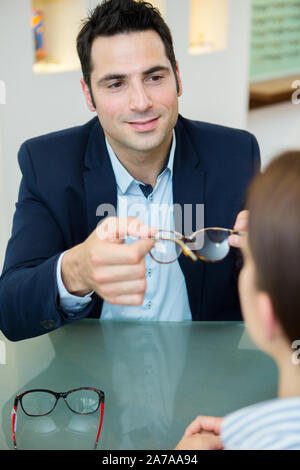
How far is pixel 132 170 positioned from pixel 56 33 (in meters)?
1.70

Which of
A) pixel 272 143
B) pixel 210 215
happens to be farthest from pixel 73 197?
pixel 272 143

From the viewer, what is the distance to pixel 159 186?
1.71 m

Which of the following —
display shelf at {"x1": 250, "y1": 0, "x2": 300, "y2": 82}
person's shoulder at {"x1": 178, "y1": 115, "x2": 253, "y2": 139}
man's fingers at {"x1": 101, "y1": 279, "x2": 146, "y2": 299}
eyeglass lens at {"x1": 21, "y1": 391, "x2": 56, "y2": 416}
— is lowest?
eyeglass lens at {"x1": 21, "y1": 391, "x2": 56, "y2": 416}

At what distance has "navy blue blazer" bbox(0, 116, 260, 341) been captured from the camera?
161cm

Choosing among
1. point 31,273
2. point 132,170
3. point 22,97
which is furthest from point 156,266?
point 22,97

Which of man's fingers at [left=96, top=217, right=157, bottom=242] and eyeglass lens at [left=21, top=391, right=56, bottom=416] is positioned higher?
man's fingers at [left=96, top=217, right=157, bottom=242]

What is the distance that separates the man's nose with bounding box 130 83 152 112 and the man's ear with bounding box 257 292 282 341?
93 cm

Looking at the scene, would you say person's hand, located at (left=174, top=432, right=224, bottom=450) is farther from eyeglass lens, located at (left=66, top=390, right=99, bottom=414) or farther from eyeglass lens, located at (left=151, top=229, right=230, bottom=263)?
eyeglass lens, located at (left=151, top=229, right=230, bottom=263)

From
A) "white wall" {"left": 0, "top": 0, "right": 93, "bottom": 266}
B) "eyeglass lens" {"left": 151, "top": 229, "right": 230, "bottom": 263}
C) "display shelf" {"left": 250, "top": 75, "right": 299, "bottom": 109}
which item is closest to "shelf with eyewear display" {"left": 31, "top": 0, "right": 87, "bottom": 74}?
"white wall" {"left": 0, "top": 0, "right": 93, "bottom": 266}

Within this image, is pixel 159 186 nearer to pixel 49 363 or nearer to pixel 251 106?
pixel 49 363

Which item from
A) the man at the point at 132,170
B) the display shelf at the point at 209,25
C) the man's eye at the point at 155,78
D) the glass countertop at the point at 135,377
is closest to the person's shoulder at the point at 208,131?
the man at the point at 132,170

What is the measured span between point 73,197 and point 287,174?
3.34ft

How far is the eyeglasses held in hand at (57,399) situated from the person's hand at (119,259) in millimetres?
239

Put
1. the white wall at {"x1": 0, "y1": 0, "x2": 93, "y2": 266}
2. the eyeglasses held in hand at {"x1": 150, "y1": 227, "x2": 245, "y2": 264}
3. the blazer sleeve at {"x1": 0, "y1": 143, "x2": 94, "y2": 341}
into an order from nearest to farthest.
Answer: the eyeglasses held in hand at {"x1": 150, "y1": 227, "x2": 245, "y2": 264}
the blazer sleeve at {"x1": 0, "y1": 143, "x2": 94, "y2": 341}
the white wall at {"x1": 0, "y1": 0, "x2": 93, "y2": 266}
